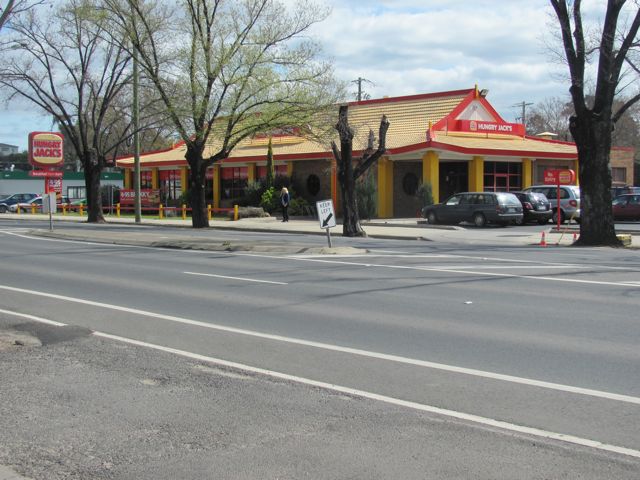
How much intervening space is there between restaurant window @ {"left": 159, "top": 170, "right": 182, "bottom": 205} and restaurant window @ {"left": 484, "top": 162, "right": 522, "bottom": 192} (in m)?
23.9

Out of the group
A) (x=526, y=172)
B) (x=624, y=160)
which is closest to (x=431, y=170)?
(x=526, y=172)

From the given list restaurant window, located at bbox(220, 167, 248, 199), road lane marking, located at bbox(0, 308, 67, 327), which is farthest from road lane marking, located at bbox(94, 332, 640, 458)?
restaurant window, located at bbox(220, 167, 248, 199)

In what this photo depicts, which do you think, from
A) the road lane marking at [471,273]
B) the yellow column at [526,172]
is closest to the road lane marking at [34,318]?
the road lane marking at [471,273]

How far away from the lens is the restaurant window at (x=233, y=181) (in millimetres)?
48719

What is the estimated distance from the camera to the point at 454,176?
4144cm

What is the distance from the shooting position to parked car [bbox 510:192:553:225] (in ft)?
107

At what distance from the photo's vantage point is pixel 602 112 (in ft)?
71.7

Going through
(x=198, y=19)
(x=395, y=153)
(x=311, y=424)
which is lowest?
(x=311, y=424)

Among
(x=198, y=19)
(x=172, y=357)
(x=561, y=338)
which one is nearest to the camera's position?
(x=172, y=357)

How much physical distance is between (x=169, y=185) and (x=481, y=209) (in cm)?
3059

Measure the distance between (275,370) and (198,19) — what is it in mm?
27118

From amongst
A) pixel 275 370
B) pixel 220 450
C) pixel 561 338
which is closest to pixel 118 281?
pixel 275 370

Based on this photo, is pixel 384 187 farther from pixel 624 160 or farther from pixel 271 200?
pixel 624 160

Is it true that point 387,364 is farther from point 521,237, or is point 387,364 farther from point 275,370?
point 521,237
